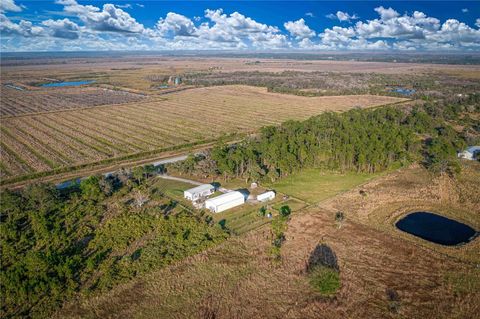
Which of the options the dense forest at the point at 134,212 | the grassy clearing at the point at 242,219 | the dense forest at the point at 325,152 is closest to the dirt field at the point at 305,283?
the grassy clearing at the point at 242,219

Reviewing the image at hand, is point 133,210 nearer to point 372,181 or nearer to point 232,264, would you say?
point 232,264

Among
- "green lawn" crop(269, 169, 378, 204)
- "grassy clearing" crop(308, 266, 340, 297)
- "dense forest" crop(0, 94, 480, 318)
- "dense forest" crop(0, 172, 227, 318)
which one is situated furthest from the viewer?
"green lawn" crop(269, 169, 378, 204)

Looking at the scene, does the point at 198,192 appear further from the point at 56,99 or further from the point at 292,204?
the point at 56,99

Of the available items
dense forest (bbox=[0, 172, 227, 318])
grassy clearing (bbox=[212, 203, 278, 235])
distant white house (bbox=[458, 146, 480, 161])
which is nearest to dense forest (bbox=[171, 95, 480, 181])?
distant white house (bbox=[458, 146, 480, 161])

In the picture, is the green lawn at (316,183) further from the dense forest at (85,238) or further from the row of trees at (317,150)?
the dense forest at (85,238)

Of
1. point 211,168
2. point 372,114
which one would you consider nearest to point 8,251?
point 211,168

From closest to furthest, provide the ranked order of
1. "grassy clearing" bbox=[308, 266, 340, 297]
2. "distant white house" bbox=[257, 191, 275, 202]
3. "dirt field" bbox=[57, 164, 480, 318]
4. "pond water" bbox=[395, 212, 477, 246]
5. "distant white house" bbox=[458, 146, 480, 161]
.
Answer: "dirt field" bbox=[57, 164, 480, 318]
"grassy clearing" bbox=[308, 266, 340, 297]
"pond water" bbox=[395, 212, 477, 246]
"distant white house" bbox=[257, 191, 275, 202]
"distant white house" bbox=[458, 146, 480, 161]

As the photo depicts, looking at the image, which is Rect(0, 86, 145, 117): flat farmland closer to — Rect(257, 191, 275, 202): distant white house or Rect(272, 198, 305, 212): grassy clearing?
Rect(257, 191, 275, 202): distant white house
